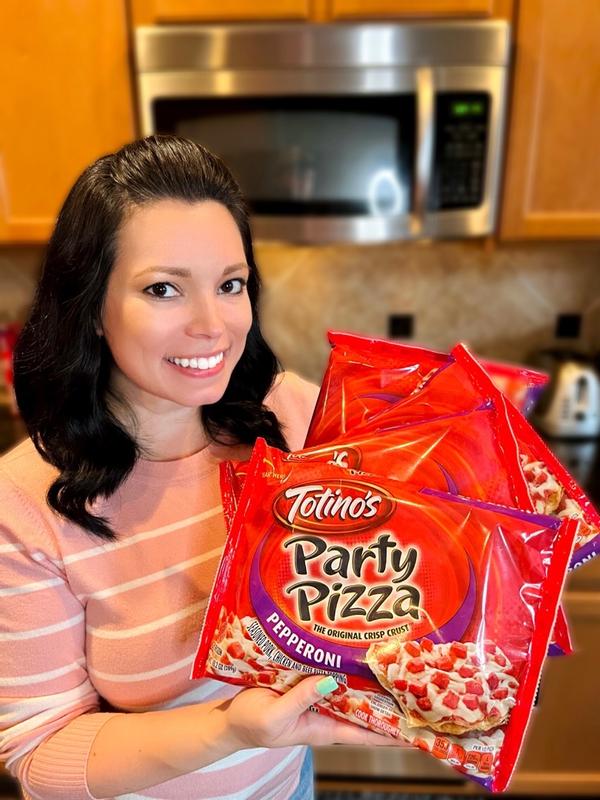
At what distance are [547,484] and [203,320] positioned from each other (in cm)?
37

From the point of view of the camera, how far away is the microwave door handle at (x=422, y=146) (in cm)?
130

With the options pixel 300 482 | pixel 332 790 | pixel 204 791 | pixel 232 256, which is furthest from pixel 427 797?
pixel 232 256

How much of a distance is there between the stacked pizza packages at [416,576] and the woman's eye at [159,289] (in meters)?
0.18

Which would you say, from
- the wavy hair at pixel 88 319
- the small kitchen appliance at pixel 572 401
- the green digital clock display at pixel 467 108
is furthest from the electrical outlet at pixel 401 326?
the wavy hair at pixel 88 319

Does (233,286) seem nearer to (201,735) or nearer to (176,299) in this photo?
(176,299)

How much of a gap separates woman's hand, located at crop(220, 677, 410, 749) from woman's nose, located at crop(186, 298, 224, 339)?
1.09 ft

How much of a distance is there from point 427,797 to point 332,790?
0.82 feet

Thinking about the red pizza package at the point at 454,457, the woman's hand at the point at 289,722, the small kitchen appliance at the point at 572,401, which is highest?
the red pizza package at the point at 454,457

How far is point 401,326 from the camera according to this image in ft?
6.17

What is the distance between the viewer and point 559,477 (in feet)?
2.02

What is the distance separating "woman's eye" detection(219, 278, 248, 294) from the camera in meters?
0.66

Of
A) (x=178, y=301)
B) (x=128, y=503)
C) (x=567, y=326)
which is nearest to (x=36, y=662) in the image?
(x=128, y=503)

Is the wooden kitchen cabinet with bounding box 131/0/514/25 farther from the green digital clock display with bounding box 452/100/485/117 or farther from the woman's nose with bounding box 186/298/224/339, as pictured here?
the woman's nose with bounding box 186/298/224/339

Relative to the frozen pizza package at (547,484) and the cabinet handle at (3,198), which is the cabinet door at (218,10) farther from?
the frozen pizza package at (547,484)
